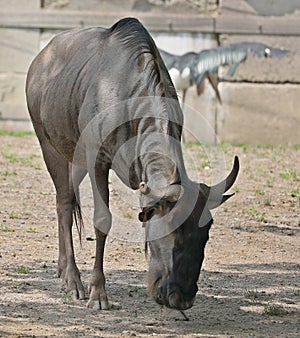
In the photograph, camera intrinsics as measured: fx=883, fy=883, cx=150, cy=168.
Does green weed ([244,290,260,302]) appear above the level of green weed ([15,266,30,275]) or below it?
above

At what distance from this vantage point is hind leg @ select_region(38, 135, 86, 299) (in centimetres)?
614

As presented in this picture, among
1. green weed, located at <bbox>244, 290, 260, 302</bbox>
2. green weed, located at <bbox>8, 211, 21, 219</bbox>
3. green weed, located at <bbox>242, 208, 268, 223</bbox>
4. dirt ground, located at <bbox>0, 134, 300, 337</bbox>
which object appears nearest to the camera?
dirt ground, located at <bbox>0, 134, 300, 337</bbox>

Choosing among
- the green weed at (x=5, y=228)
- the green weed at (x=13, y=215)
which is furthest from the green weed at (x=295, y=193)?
the green weed at (x=5, y=228)

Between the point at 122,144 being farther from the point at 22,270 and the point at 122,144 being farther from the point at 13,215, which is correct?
the point at 13,215

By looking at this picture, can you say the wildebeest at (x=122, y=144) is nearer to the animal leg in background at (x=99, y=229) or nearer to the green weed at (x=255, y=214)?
the animal leg in background at (x=99, y=229)

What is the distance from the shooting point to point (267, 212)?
8930 mm

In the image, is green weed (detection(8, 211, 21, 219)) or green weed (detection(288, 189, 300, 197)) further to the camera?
green weed (detection(288, 189, 300, 197))

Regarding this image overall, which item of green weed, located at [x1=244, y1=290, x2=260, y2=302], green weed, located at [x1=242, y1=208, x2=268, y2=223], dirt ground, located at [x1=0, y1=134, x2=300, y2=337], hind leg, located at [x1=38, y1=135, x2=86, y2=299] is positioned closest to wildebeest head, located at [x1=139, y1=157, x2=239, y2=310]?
dirt ground, located at [x1=0, y1=134, x2=300, y2=337]

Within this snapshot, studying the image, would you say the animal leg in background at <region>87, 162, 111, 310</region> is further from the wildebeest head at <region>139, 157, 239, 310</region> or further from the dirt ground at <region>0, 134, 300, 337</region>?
the wildebeest head at <region>139, 157, 239, 310</region>

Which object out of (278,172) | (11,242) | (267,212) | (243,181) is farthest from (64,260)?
(278,172)

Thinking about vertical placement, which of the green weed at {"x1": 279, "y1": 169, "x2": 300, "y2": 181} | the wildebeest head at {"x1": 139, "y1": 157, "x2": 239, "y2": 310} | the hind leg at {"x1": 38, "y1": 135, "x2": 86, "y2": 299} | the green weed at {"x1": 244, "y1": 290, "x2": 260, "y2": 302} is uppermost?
the wildebeest head at {"x1": 139, "y1": 157, "x2": 239, "y2": 310}

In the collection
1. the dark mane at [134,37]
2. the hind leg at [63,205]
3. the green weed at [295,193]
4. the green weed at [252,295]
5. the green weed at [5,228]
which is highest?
the dark mane at [134,37]

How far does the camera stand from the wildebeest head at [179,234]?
471 cm

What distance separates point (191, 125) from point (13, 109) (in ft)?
9.47
